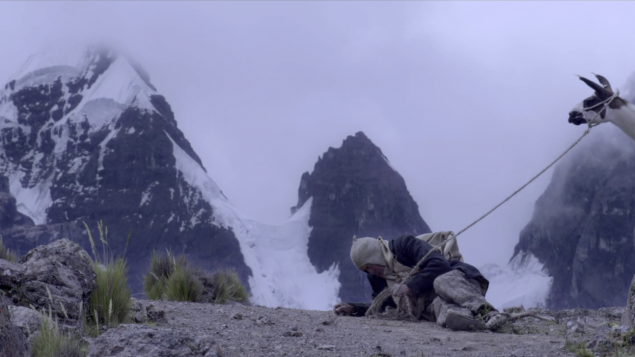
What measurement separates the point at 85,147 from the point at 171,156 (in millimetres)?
15675

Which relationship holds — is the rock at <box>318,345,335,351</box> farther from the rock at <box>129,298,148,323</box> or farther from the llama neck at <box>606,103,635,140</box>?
the llama neck at <box>606,103,635,140</box>

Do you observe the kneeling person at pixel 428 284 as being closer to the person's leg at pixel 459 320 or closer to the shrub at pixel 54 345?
the person's leg at pixel 459 320

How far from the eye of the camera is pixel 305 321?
21.8ft

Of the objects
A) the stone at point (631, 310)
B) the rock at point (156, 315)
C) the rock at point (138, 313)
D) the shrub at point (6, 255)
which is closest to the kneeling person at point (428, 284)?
the stone at point (631, 310)

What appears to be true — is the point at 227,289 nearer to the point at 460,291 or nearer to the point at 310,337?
the point at 460,291

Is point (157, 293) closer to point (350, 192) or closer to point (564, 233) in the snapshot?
point (564, 233)

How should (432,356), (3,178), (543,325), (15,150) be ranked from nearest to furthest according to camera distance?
(432,356)
(543,325)
(3,178)
(15,150)

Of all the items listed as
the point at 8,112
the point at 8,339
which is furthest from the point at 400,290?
the point at 8,112

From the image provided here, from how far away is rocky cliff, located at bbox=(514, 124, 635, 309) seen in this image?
8225cm

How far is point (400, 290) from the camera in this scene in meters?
7.65

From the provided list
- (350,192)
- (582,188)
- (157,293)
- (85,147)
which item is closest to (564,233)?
(582,188)

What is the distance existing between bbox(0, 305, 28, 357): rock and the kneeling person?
4.00 meters

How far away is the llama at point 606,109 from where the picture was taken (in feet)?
21.0

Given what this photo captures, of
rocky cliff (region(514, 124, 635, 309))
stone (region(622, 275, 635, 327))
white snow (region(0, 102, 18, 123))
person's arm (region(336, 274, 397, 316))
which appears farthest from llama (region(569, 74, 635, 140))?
white snow (region(0, 102, 18, 123))
